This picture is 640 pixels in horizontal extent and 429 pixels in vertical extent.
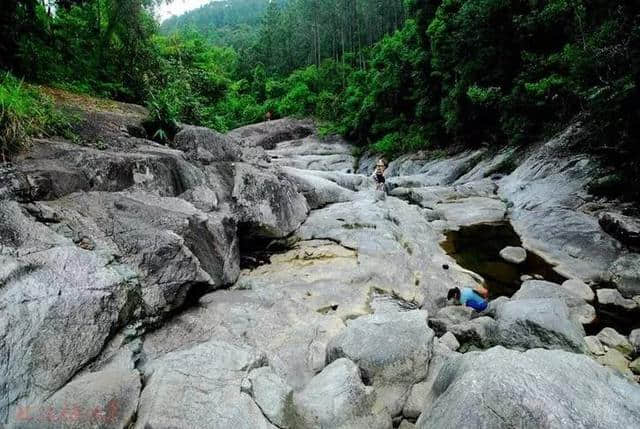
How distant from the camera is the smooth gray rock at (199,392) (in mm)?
2662

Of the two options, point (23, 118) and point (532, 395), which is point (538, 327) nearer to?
point (532, 395)

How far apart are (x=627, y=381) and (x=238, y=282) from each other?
5610 millimetres

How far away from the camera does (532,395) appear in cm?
277

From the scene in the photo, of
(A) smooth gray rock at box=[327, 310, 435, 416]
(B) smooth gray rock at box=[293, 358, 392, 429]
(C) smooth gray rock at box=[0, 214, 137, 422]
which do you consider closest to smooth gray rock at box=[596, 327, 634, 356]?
(A) smooth gray rock at box=[327, 310, 435, 416]

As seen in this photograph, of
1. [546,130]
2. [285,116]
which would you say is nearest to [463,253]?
[546,130]

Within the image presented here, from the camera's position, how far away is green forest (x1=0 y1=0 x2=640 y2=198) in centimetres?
859

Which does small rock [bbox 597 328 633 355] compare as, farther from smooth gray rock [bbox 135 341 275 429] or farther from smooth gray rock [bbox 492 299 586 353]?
smooth gray rock [bbox 135 341 275 429]

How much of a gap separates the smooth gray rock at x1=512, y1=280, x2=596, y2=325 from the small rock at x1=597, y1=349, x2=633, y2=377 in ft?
3.39

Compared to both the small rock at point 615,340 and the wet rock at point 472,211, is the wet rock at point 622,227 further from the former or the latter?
the wet rock at point 472,211

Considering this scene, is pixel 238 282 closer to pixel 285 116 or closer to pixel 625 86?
pixel 625 86

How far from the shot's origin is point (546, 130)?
1480cm

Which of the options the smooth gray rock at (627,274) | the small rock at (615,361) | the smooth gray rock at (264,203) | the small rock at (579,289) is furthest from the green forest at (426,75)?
the small rock at (615,361)

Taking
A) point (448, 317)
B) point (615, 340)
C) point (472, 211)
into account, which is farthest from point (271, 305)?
point (472, 211)

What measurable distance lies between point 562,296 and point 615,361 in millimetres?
1890
